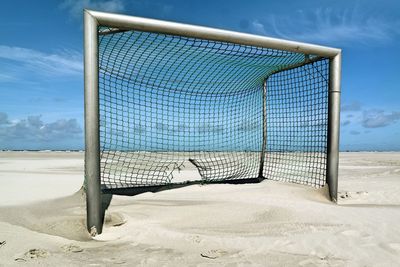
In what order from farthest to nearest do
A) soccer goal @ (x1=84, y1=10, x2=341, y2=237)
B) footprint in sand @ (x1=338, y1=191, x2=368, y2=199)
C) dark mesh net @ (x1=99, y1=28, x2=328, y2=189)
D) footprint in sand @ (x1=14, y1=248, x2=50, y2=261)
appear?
footprint in sand @ (x1=338, y1=191, x2=368, y2=199)
dark mesh net @ (x1=99, y1=28, x2=328, y2=189)
soccer goal @ (x1=84, y1=10, x2=341, y2=237)
footprint in sand @ (x1=14, y1=248, x2=50, y2=261)

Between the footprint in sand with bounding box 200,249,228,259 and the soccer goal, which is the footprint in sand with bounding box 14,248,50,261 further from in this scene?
the footprint in sand with bounding box 200,249,228,259

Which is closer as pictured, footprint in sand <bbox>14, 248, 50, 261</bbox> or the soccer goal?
footprint in sand <bbox>14, 248, 50, 261</bbox>

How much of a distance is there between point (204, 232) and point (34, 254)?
1504mm

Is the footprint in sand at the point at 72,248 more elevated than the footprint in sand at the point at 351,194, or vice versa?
the footprint in sand at the point at 72,248

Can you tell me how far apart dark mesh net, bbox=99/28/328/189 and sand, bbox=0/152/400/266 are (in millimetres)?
1137

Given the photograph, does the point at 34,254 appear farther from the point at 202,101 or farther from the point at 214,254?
the point at 202,101

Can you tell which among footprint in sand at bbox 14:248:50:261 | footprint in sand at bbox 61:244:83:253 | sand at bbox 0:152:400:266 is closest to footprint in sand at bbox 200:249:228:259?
sand at bbox 0:152:400:266

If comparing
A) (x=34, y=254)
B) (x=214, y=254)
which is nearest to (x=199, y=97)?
(x=214, y=254)

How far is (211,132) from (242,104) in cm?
95

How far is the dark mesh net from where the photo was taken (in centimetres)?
495

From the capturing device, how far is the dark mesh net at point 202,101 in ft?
16.2

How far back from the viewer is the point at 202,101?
6.57 m

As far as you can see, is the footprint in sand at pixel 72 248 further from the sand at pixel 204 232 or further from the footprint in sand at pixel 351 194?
the footprint in sand at pixel 351 194

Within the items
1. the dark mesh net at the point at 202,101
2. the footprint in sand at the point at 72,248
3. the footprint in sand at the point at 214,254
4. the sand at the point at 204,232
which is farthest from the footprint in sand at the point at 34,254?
the dark mesh net at the point at 202,101
